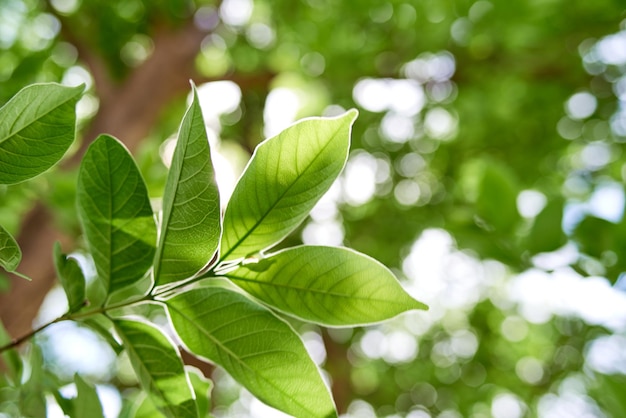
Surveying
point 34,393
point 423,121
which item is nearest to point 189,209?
point 34,393

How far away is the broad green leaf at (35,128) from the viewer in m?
0.33

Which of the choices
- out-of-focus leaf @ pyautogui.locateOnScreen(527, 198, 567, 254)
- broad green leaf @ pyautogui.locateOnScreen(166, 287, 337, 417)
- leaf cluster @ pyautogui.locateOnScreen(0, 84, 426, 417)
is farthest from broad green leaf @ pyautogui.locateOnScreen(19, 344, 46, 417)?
out-of-focus leaf @ pyautogui.locateOnScreen(527, 198, 567, 254)

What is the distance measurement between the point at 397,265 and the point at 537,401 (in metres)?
1.01

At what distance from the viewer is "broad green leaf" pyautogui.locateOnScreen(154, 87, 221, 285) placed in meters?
0.33

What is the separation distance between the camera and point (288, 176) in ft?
1.20

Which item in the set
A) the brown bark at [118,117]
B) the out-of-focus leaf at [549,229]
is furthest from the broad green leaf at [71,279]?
the brown bark at [118,117]

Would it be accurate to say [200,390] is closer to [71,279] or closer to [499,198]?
[71,279]

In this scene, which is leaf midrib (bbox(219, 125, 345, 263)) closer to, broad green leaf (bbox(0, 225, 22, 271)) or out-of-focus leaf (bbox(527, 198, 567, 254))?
broad green leaf (bbox(0, 225, 22, 271))

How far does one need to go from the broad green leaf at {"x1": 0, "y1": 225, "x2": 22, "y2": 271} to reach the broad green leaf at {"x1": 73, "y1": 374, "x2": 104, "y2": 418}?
11 cm

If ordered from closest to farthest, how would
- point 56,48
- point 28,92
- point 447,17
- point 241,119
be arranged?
point 28,92, point 447,17, point 56,48, point 241,119

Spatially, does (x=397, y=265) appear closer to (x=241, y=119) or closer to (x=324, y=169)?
(x=241, y=119)

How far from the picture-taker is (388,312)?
39 cm

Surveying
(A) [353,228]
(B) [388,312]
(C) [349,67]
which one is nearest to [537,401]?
(A) [353,228]

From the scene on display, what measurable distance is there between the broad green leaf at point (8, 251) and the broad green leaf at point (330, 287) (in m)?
Result: 0.14
